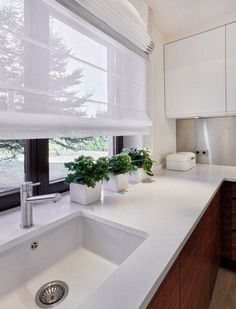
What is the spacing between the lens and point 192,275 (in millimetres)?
909

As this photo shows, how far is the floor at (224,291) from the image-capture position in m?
1.41

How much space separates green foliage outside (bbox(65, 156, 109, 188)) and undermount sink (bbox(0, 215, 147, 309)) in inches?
7.6

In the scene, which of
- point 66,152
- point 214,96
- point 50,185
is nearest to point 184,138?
point 214,96

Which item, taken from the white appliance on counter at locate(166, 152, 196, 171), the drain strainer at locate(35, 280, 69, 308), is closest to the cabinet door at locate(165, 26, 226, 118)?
the white appliance on counter at locate(166, 152, 196, 171)

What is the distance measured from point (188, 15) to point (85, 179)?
1.78 meters

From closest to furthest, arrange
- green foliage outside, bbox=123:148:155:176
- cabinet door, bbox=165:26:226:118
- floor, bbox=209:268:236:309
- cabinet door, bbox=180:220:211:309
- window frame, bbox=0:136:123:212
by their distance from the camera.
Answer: cabinet door, bbox=180:220:211:309, window frame, bbox=0:136:123:212, floor, bbox=209:268:236:309, green foliage outside, bbox=123:148:155:176, cabinet door, bbox=165:26:226:118

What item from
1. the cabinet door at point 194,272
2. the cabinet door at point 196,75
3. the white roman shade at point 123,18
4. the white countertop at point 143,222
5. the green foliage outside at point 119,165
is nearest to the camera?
the white countertop at point 143,222

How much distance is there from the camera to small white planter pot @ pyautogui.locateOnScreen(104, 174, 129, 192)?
4.31 feet

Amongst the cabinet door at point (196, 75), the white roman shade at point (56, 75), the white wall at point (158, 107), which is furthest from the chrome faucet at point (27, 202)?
the cabinet door at point (196, 75)

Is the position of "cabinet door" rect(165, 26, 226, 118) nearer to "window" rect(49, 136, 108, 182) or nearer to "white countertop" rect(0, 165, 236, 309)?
"white countertop" rect(0, 165, 236, 309)

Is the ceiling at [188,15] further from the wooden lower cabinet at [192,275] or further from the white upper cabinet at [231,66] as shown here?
the wooden lower cabinet at [192,275]

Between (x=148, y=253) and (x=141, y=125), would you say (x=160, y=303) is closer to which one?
(x=148, y=253)

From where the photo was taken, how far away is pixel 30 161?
108 centimetres

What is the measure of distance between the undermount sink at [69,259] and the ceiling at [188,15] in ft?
5.85
